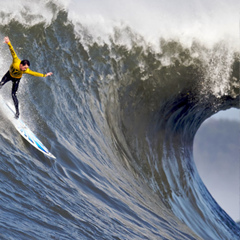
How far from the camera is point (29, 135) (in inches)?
301

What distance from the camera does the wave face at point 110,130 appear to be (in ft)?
19.3

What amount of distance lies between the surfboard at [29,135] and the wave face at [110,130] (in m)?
0.12

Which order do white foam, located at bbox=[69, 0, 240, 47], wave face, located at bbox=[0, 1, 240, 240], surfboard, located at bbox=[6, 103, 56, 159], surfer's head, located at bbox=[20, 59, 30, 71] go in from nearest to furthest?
wave face, located at bbox=[0, 1, 240, 240]
surfboard, located at bbox=[6, 103, 56, 159]
surfer's head, located at bbox=[20, 59, 30, 71]
white foam, located at bbox=[69, 0, 240, 47]

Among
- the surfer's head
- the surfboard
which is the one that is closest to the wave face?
the surfboard

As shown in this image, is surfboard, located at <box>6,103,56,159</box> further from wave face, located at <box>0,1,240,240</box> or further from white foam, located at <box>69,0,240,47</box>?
white foam, located at <box>69,0,240,47</box>

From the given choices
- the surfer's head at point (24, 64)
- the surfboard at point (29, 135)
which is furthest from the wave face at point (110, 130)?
the surfer's head at point (24, 64)

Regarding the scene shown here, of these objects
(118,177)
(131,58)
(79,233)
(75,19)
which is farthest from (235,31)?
(79,233)

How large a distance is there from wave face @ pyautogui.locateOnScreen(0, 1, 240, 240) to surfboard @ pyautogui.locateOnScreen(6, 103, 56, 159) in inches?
4.8

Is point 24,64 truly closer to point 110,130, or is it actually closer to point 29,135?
point 29,135

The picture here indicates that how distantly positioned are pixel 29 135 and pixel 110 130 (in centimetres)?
279

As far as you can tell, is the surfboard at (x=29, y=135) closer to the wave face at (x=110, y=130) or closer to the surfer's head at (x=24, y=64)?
the wave face at (x=110, y=130)

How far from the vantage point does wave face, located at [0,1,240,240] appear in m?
5.89

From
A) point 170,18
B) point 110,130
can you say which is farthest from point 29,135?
point 170,18

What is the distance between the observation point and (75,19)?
1162cm
